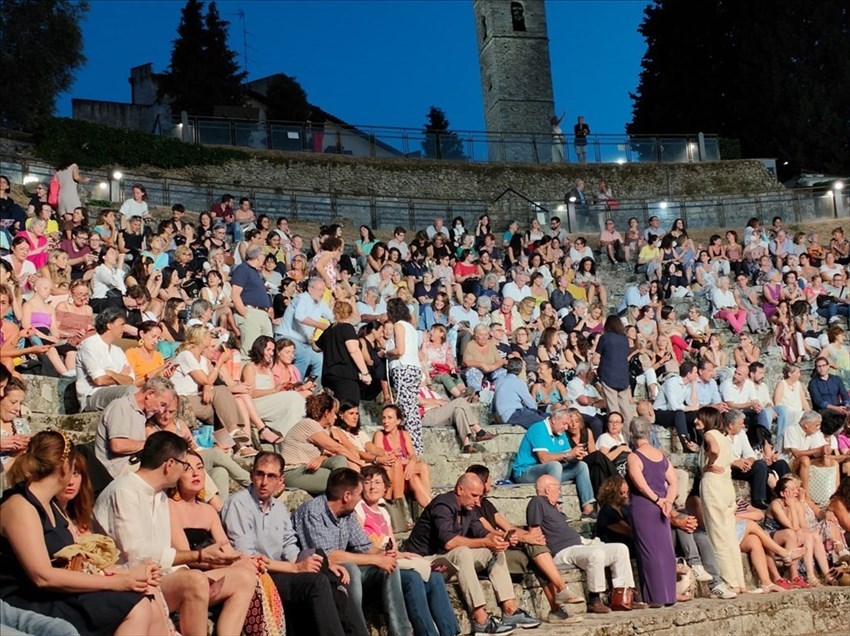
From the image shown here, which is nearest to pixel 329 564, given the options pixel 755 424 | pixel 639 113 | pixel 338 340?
pixel 338 340

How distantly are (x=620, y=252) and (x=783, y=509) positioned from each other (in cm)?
1051

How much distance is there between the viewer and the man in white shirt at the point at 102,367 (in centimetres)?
808

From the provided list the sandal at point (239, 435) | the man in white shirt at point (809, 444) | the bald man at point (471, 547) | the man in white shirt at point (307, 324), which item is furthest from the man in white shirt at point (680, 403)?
the sandal at point (239, 435)

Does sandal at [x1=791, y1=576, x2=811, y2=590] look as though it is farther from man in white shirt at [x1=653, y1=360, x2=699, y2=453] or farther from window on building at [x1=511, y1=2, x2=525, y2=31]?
window on building at [x1=511, y1=2, x2=525, y2=31]

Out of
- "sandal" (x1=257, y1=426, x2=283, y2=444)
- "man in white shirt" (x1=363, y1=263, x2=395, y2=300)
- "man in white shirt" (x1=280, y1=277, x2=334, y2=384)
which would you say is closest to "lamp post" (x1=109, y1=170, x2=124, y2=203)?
"man in white shirt" (x1=363, y1=263, x2=395, y2=300)

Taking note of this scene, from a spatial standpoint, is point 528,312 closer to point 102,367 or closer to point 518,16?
point 102,367

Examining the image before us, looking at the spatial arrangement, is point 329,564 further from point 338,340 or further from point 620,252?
point 620,252

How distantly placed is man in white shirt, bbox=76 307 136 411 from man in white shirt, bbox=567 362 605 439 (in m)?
5.02

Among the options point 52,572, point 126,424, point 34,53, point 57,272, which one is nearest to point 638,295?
point 57,272

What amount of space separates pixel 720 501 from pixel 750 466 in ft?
5.43

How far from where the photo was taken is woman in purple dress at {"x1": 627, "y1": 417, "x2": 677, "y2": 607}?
8.36 metres

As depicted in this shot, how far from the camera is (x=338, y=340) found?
9.90 m

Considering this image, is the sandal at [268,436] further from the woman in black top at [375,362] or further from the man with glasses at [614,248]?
the man with glasses at [614,248]

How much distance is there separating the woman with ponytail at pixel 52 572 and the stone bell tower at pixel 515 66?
3694 cm
